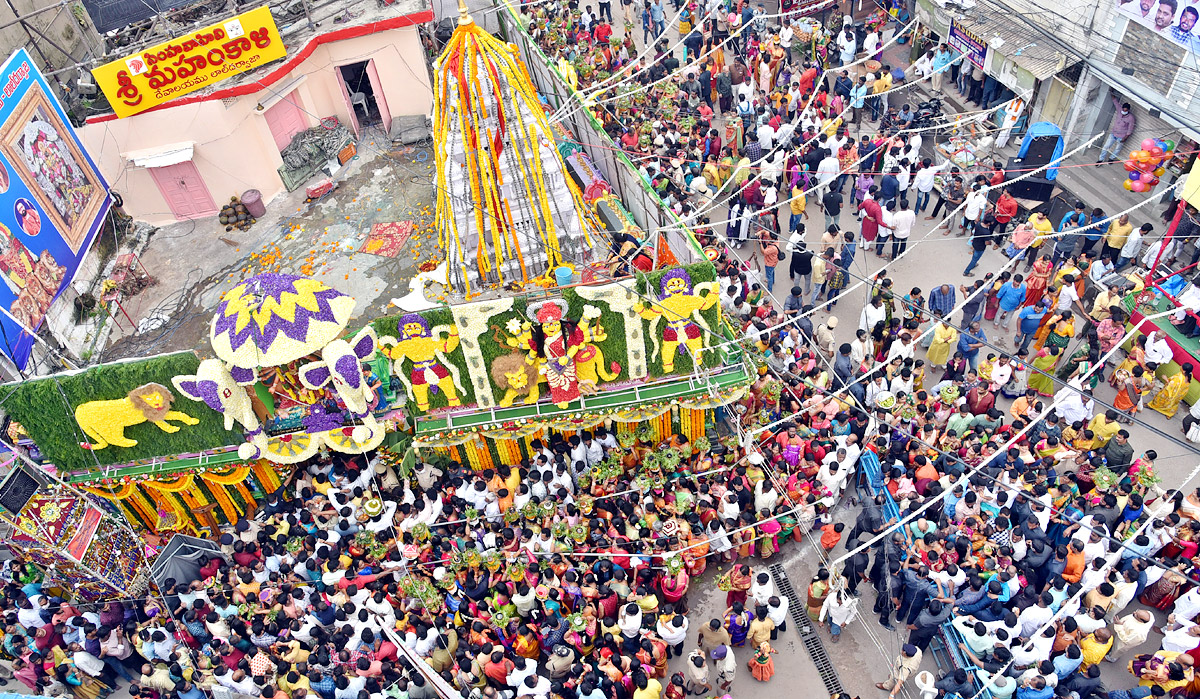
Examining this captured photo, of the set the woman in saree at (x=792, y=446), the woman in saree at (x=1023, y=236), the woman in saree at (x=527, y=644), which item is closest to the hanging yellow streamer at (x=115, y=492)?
the woman in saree at (x=527, y=644)

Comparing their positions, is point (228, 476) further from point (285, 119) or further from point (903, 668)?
point (903, 668)

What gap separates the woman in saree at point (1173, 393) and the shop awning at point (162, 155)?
680 inches

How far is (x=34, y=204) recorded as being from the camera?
14188 mm

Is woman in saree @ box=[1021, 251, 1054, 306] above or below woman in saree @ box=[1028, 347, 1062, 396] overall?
above

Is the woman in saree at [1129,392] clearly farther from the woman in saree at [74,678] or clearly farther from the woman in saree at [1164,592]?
the woman in saree at [74,678]

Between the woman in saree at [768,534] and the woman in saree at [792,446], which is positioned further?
the woman in saree at [792,446]

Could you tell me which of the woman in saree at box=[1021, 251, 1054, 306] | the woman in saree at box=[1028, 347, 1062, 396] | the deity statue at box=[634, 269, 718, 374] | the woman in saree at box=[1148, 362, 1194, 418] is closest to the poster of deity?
the deity statue at box=[634, 269, 718, 374]

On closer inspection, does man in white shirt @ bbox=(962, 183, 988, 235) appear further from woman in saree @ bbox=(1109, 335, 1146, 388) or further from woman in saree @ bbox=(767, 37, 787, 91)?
woman in saree @ bbox=(767, 37, 787, 91)

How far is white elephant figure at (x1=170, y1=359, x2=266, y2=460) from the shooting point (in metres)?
12.1

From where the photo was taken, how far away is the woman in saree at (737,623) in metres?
10.7

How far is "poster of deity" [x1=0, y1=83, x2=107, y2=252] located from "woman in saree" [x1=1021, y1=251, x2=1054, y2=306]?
15992mm

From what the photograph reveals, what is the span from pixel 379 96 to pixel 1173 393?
1636 cm

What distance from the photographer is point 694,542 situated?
11.6 m

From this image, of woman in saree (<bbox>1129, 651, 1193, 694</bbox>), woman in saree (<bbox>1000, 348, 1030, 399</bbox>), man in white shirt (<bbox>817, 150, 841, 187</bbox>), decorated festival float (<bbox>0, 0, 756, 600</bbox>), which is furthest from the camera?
man in white shirt (<bbox>817, 150, 841, 187</bbox>)
